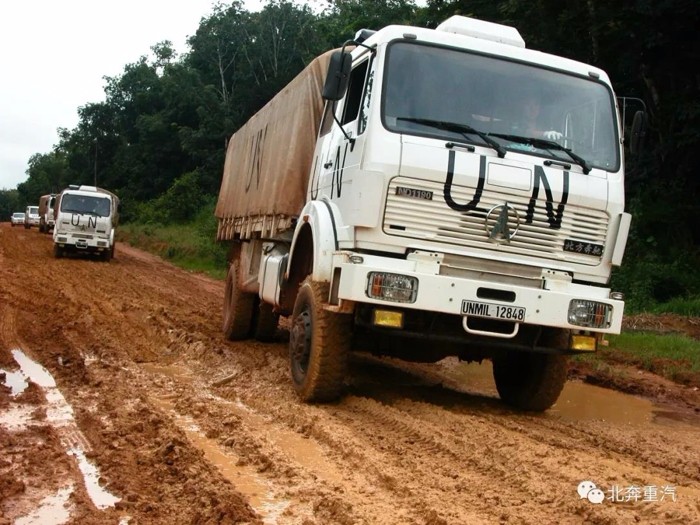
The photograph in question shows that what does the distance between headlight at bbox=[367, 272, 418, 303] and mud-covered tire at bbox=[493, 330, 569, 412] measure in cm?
149

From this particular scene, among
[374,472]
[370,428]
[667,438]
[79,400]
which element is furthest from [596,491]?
[79,400]

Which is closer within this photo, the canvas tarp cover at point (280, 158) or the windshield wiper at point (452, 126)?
the windshield wiper at point (452, 126)

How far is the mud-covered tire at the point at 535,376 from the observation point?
691cm

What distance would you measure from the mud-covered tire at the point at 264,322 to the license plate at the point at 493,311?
453 cm

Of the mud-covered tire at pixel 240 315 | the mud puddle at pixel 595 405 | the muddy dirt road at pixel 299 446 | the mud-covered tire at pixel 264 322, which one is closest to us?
the muddy dirt road at pixel 299 446

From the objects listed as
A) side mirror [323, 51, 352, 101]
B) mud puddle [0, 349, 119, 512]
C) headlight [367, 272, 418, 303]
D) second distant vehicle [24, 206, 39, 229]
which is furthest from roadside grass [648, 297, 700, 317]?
second distant vehicle [24, 206, 39, 229]

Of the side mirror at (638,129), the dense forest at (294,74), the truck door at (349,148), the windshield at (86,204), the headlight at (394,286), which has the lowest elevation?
the headlight at (394,286)

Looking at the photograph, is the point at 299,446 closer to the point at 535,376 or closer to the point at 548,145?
the point at 535,376

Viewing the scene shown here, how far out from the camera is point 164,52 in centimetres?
6700

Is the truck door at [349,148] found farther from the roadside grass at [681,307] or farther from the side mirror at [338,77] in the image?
the roadside grass at [681,307]

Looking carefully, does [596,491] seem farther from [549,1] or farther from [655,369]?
[549,1]

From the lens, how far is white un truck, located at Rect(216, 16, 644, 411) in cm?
595

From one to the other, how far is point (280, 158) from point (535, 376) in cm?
357

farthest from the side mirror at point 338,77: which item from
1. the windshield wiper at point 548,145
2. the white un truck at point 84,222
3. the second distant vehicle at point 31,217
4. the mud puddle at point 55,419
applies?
the second distant vehicle at point 31,217
